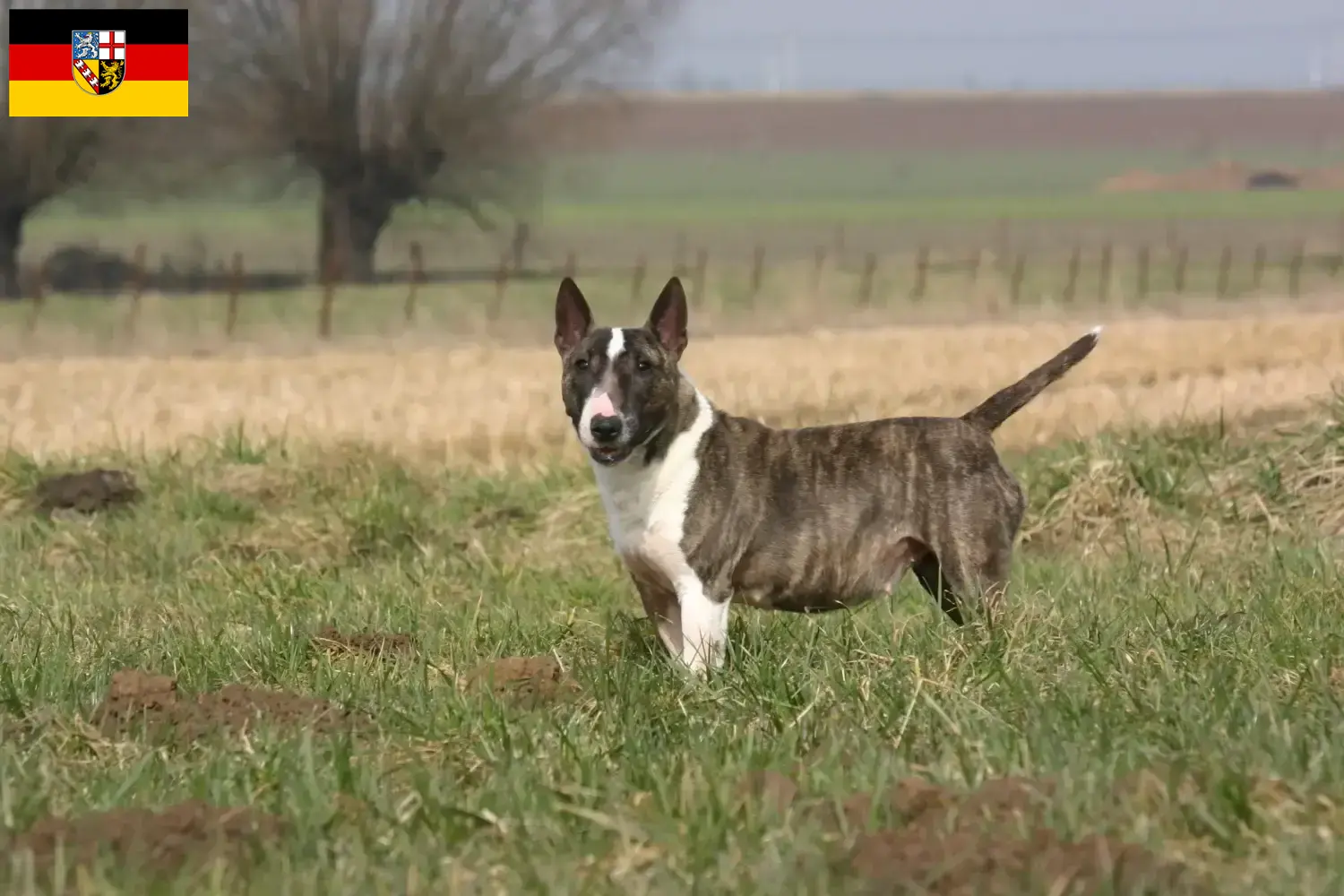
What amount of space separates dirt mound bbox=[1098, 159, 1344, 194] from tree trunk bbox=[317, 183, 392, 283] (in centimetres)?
6409

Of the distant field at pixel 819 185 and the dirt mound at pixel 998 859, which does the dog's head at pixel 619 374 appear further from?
the distant field at pixel 819 185

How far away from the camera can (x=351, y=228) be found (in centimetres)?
4897

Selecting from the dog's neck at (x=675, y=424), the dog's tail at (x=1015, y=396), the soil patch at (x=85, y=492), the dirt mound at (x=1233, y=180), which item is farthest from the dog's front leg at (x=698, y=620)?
the dirt mound at (x=1233, y=180)

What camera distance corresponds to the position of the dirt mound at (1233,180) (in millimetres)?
100250

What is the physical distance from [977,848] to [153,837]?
80.3 inches

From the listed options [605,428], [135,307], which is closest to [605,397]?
[605,428]

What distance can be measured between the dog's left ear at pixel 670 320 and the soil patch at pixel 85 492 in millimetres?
6800

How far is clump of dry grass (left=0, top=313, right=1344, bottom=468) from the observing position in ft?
59.1

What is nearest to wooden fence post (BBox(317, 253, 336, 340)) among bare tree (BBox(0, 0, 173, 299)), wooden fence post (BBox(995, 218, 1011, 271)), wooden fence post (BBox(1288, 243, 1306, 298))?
bare tree (BBox(0, 0, 173, 299))

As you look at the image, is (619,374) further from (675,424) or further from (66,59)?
(66,59)

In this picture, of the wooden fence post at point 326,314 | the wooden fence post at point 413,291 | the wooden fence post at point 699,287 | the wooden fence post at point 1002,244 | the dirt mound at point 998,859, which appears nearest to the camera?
the dirt mound at point 998,859

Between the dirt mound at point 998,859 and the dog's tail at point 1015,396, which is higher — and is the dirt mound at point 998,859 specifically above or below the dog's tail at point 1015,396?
below

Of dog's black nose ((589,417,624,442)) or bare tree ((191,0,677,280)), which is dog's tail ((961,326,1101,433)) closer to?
dog's black nose ((589,417,624,442))

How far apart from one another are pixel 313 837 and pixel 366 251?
45.2 m
